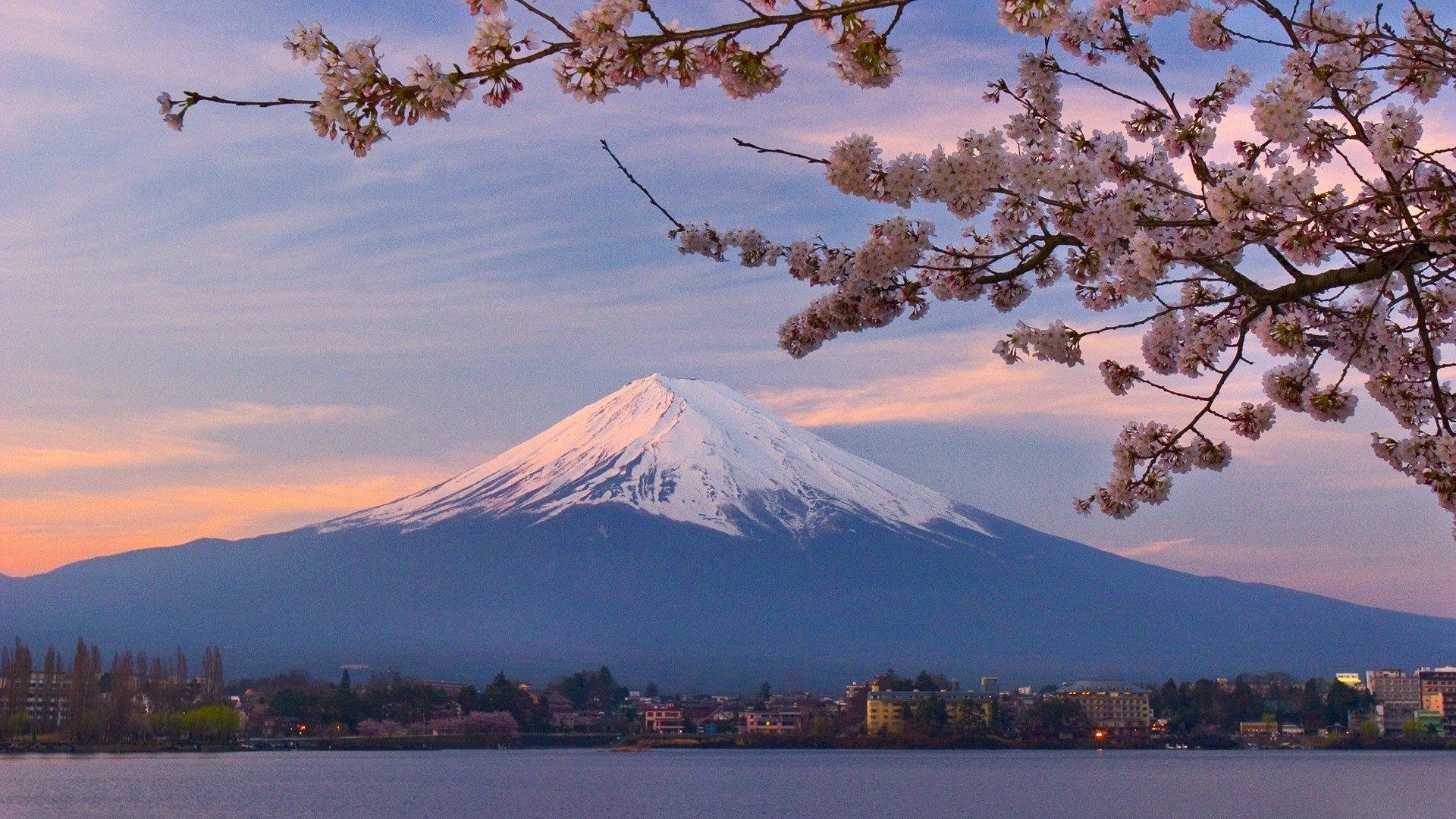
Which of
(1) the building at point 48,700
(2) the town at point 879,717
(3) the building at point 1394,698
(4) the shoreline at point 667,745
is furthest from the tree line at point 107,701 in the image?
(3) the building at point 1394,698

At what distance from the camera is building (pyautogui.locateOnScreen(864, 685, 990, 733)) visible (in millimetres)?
93125

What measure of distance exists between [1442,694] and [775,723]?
4092cm

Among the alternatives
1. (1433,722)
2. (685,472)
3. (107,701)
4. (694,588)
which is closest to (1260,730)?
(1433,722)

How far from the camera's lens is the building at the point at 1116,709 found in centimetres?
9650

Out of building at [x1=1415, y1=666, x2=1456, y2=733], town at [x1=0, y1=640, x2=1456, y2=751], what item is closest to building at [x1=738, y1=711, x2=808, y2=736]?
town at [x1=0, y1=640, x2=1456, y2=751]

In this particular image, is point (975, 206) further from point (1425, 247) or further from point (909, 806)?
point (909, 806)

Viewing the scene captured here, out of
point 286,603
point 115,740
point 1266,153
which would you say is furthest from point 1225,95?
point 286,603

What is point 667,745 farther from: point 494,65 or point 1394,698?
point 494,65

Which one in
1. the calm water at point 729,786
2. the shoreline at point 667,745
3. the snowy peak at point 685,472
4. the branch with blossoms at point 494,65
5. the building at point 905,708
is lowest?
the shoreline at point 667,745

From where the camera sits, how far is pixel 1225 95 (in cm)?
478

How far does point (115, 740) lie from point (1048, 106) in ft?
246

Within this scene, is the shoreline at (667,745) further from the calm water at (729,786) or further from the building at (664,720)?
the calm water at (729,786)

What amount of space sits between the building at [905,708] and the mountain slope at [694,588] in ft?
173

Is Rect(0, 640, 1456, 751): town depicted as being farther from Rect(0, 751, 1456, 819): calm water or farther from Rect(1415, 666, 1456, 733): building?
Rect(0, 751, 1456, 819): calm water
